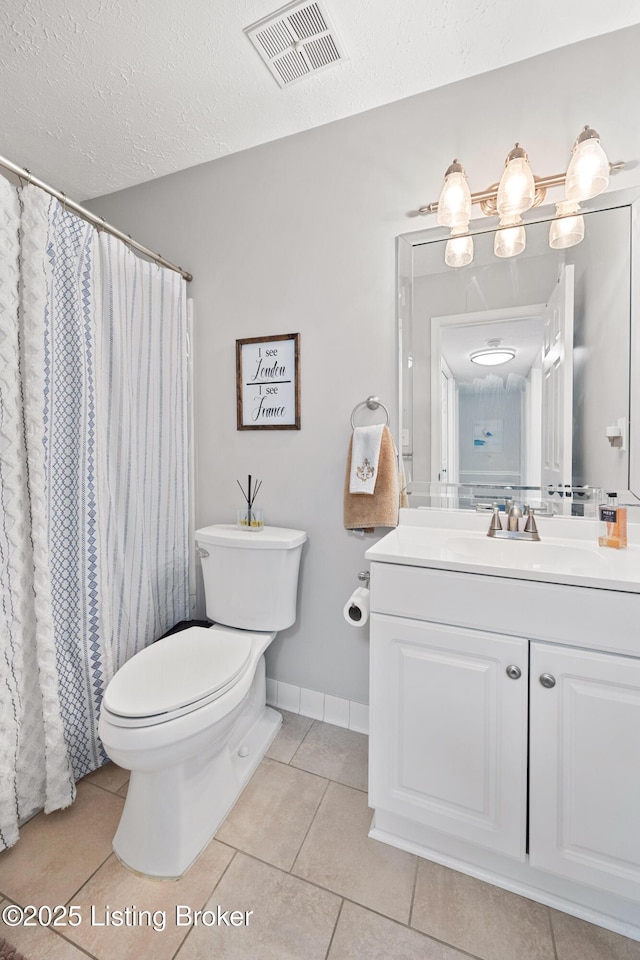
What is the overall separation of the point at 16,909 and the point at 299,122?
2567 mm

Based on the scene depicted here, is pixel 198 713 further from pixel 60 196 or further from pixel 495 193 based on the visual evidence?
pixel 495 193

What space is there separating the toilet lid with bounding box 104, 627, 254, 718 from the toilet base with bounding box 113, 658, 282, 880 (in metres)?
0.13

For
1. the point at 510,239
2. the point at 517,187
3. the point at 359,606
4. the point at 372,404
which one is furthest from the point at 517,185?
the point at 359,606

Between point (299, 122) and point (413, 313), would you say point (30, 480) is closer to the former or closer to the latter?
point (413, 313)

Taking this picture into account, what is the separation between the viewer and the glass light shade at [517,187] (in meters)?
1.24

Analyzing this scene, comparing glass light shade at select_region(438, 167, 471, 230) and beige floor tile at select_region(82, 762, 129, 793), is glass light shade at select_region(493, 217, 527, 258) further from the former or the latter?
beige floor tile at select_region(82, 762, 129, 793)

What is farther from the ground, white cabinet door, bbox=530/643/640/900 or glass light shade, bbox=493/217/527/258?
glass light shade, bbox=493/217/527/258

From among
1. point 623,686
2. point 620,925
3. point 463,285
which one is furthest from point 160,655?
point 463,285

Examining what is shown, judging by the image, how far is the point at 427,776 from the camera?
109 centimetres

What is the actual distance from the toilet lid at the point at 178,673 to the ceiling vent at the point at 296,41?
188 cm

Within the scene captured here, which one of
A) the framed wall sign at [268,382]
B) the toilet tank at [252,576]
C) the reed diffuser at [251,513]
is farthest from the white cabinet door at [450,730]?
the framed wall sign at [268,382]

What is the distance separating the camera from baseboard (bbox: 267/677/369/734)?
1.64 m

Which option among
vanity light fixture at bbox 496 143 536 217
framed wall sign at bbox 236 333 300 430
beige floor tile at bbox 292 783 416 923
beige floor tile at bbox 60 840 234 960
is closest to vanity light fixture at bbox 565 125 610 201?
vanity light fixture at bbox 496 143 536 217

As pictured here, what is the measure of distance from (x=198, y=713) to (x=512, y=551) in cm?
99
